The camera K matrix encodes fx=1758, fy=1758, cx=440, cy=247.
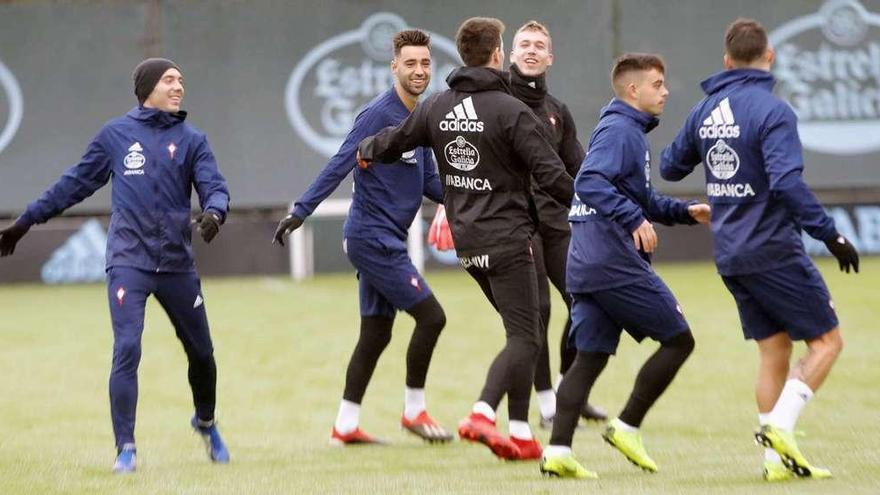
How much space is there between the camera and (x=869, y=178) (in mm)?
22172

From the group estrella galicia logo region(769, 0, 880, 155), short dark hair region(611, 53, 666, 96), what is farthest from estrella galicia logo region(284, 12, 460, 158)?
short dark hair region(611, 53, 666, 96)

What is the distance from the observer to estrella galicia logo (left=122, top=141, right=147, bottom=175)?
820cm

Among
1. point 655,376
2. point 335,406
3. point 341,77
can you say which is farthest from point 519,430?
point 341,77

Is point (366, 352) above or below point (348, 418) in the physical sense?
above

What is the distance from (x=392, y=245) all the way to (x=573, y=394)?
1858mm

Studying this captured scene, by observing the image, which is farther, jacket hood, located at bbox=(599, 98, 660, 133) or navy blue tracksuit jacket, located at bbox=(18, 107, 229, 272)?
navy blue tracksuit jacket, located at bbox=(18, 107, 229, 272)

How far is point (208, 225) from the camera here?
7996mm

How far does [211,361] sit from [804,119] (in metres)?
14.8

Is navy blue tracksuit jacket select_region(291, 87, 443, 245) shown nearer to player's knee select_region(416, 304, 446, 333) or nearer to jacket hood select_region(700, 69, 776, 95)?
player's knee select_region(416, 304, 446, 333)

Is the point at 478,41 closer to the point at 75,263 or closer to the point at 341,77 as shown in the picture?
the point at 341,77

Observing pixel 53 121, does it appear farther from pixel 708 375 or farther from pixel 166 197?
pixel 166 197

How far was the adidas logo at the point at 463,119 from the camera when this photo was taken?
7.79m

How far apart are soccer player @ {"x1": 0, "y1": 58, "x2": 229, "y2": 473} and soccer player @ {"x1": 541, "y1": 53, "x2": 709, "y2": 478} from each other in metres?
1.78

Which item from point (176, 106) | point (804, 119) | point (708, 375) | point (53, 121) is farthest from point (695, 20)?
point (176, 106)
